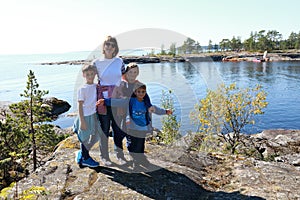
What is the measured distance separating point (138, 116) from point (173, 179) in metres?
1.17

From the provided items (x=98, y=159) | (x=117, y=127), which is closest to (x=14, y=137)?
(x=98, y=159)

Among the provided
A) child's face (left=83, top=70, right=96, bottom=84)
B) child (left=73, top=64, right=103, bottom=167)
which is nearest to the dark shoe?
child (left=73, top=64, right=103, bottom=167)

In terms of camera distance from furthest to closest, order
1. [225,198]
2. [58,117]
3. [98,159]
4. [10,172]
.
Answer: [58,117], [10,172], [98,159], [225,198]

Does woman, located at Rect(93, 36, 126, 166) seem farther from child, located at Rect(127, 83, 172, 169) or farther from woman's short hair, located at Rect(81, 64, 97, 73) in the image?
child, located at Rect(127, 83, 172, 169)

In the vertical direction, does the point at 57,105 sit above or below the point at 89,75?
below

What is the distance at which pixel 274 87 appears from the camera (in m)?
37.7

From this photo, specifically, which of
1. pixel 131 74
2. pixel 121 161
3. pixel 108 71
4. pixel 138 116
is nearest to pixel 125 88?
pixel 131 74

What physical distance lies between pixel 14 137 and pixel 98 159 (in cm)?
429

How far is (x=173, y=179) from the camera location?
4.02 m

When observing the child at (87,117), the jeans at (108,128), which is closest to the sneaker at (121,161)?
the jeans at (108,128)

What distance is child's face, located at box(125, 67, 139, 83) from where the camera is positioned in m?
4.16

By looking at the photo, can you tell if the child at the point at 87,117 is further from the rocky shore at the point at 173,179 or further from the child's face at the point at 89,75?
the rocky shore at the point at 173,179

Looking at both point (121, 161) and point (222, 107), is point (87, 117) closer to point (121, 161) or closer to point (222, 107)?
point (121, 161)

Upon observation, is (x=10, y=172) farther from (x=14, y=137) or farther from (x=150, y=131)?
(x=150, y=131)
